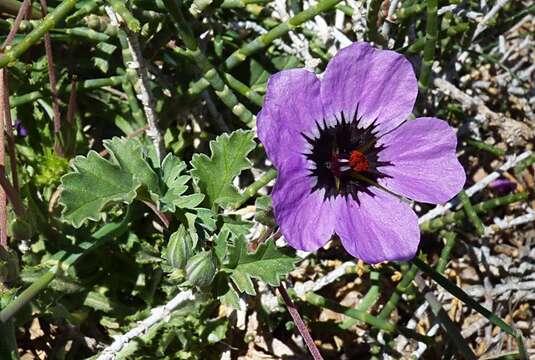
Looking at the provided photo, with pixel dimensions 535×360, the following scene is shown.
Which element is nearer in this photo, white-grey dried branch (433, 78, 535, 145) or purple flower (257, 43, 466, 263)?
purple flower (257, 43, 466, 263)

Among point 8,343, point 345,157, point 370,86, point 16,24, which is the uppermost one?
point 16,24

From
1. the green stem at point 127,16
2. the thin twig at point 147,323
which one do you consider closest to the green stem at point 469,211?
the thin twig at point 147,323

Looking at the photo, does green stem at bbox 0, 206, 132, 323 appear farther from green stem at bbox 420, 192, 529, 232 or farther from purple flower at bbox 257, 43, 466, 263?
green stem at bbox 420, 192, 529, 232

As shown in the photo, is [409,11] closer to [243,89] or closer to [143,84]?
[243,89]

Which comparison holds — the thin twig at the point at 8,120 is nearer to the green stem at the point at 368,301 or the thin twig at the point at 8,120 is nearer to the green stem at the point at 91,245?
the green stem at the point at 91,245

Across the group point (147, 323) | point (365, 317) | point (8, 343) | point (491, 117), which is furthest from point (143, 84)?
point (491, 117)

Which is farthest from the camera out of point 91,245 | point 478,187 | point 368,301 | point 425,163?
point 478,187

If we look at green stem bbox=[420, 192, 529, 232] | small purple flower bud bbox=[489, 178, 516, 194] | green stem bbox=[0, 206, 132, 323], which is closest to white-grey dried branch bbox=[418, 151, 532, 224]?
green stem bbox=[420, 192, 529, 232]

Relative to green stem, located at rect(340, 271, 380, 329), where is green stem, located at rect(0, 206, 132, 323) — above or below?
above
